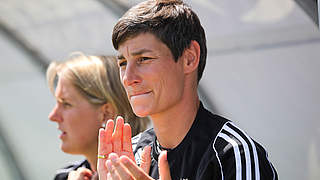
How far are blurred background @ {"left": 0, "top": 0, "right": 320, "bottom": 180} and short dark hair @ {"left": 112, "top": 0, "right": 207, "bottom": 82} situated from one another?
2.92 feet

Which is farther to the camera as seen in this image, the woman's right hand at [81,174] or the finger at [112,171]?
the woman's right hand at [81,174]

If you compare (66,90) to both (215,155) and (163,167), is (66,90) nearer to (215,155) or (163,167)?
(163,167)

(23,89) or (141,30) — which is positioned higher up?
(141,30)

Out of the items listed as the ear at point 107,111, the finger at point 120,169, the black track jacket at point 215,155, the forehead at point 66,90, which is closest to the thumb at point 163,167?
the black track jacket at point 215,155

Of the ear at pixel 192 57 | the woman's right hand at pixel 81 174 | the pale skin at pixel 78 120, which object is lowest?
the woman's right hand at pixel 81 174

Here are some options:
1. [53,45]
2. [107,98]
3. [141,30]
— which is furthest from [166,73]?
[53,45]

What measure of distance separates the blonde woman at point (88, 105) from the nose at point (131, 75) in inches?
47.4

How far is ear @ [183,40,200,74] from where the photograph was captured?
2.49 m

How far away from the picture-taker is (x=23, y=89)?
6.43 m

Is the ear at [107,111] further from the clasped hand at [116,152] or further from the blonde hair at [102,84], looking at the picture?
the clasped hand at [116,152]

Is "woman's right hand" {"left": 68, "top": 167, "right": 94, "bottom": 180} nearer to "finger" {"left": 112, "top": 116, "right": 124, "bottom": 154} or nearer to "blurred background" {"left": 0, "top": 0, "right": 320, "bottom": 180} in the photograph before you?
"finger" {"left": 112, "top": 116, "right": 124, "bottom": 154}

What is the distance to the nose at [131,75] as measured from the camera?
94.0 inches

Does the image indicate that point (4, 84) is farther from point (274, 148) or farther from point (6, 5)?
point (274, 148)

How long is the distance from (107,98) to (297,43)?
131 centimetres
